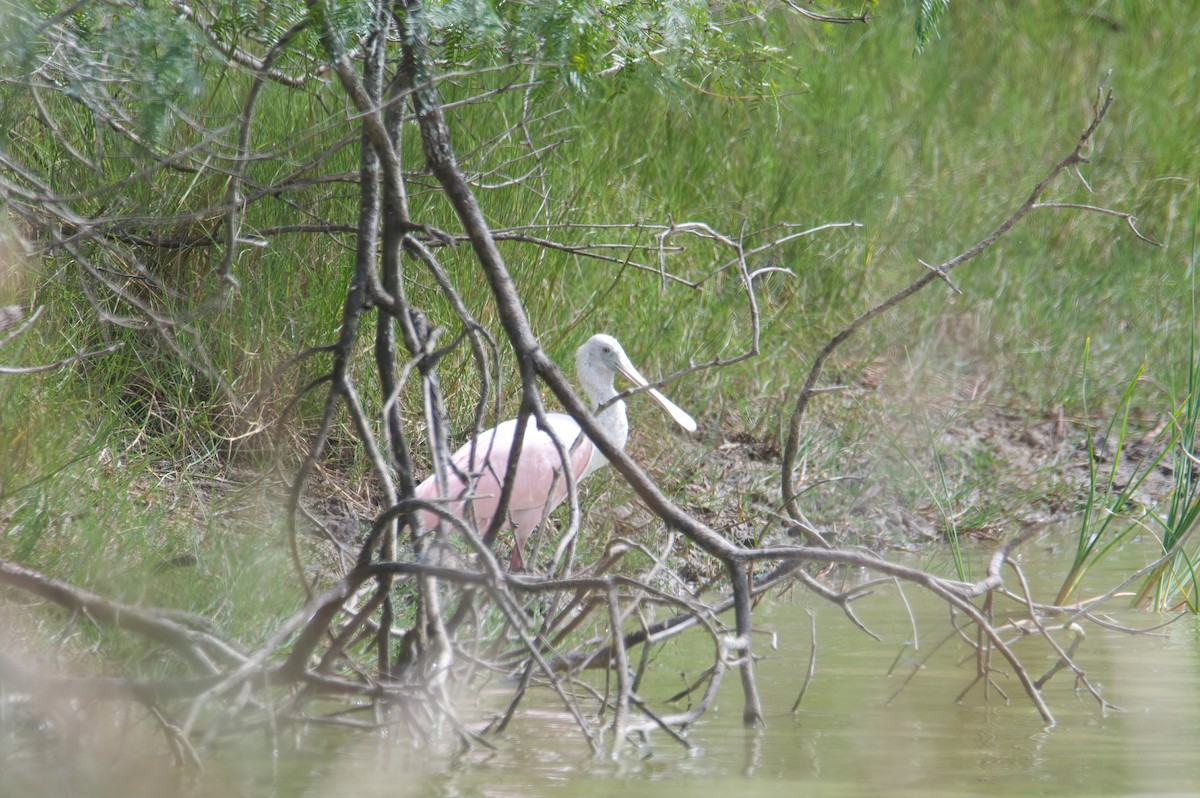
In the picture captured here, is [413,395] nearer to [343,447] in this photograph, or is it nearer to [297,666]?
[343,447]

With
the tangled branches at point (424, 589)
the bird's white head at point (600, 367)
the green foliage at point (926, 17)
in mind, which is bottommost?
the tangled branches at point (424, 589)

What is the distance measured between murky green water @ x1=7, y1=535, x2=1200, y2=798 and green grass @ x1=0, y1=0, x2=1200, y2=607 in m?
0.69

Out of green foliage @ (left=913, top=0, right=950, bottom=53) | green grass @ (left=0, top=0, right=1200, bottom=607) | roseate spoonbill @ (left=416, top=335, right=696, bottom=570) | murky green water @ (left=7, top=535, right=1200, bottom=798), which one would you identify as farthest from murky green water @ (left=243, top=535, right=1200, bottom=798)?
green foliage @ (left=913, top=0, right=950, bottom=53)

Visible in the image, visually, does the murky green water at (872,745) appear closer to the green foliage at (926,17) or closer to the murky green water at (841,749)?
the murky green water at (841,749)

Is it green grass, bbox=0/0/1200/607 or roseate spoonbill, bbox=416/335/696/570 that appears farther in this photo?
roseate spoonbill, bbox=416/335/696/570

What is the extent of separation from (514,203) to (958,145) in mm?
4051

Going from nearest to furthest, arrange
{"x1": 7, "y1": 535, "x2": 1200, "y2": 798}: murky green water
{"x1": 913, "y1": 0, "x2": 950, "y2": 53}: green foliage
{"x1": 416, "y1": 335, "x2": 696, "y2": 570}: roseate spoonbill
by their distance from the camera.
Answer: {"x1": 7, "y1": 535, "x2": 1200, "y2": 798}: murky green water
{"x1": 913, "y1": 0, "x2": 950, "y2": 53}: green foliage
{"x1": 416, "y1": 335, "x2": 696, "y2": 570}: roseate spoonbill

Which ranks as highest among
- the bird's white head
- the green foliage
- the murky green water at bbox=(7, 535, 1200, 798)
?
the green foliage

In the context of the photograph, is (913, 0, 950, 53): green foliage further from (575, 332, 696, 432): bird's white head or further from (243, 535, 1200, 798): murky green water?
(575, 332, 696, 432): bird's white head

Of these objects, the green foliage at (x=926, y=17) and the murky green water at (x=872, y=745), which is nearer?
the murky green water at (x=872, y=745)

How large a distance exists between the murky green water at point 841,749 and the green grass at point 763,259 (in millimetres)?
689

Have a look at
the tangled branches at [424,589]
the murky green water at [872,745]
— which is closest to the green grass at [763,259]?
the tangled branches at [424,589]

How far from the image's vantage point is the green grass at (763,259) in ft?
16.9

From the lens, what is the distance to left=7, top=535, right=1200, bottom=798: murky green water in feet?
10.8
